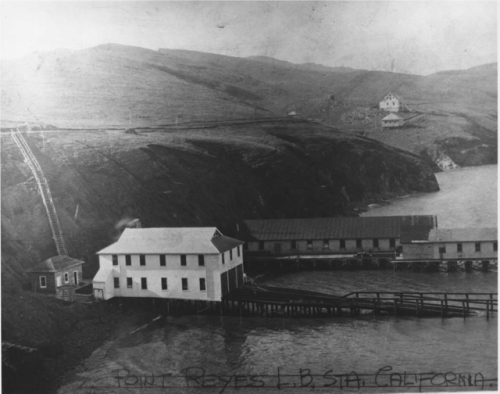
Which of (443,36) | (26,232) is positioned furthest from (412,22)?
(26,232)

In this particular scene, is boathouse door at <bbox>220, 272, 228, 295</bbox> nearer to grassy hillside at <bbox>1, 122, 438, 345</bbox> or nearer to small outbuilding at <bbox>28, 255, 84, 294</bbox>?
grassy hillside at <bbox>1, 122, 438, 345</bbox>

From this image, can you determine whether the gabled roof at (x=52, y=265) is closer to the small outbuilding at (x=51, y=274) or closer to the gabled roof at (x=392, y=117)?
the small outbuilding at (x=51, y=274)

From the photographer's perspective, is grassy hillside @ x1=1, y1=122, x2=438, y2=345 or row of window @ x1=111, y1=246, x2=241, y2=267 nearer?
grassy hillside @ x1=1, y1=122, x2=438, y2=345

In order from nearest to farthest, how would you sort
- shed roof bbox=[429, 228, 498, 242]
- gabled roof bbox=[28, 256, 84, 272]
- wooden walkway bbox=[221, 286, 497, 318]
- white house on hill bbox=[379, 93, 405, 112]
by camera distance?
gabled roof bbox=[28, 256, 84, 272] < wooden walkway bbox=[221, 286, 497, 318] < shed roof bbox=[429, 228, 498, 242] < white house on hill bbox=[379, 93, 405, 112]

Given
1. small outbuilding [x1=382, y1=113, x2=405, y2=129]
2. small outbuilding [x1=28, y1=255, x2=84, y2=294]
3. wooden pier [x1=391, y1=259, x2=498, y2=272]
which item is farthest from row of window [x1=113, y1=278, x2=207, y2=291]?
small outbuilding [x1=382, y1=113, x2=405, y2=129]

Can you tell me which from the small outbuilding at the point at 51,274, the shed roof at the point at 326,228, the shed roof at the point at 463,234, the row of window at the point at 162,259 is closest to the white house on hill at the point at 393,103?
the shed roof at the point at 326,228

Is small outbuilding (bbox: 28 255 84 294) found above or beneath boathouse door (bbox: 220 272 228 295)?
above

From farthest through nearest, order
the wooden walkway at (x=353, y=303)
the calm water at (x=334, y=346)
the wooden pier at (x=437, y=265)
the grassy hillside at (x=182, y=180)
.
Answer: the wooden pier at (x=437, y=265)
the wooden walkway at (x=353, y=303)
the grassy hillside at (x=182, y=180)
the calm water at (x=334, y=346)
